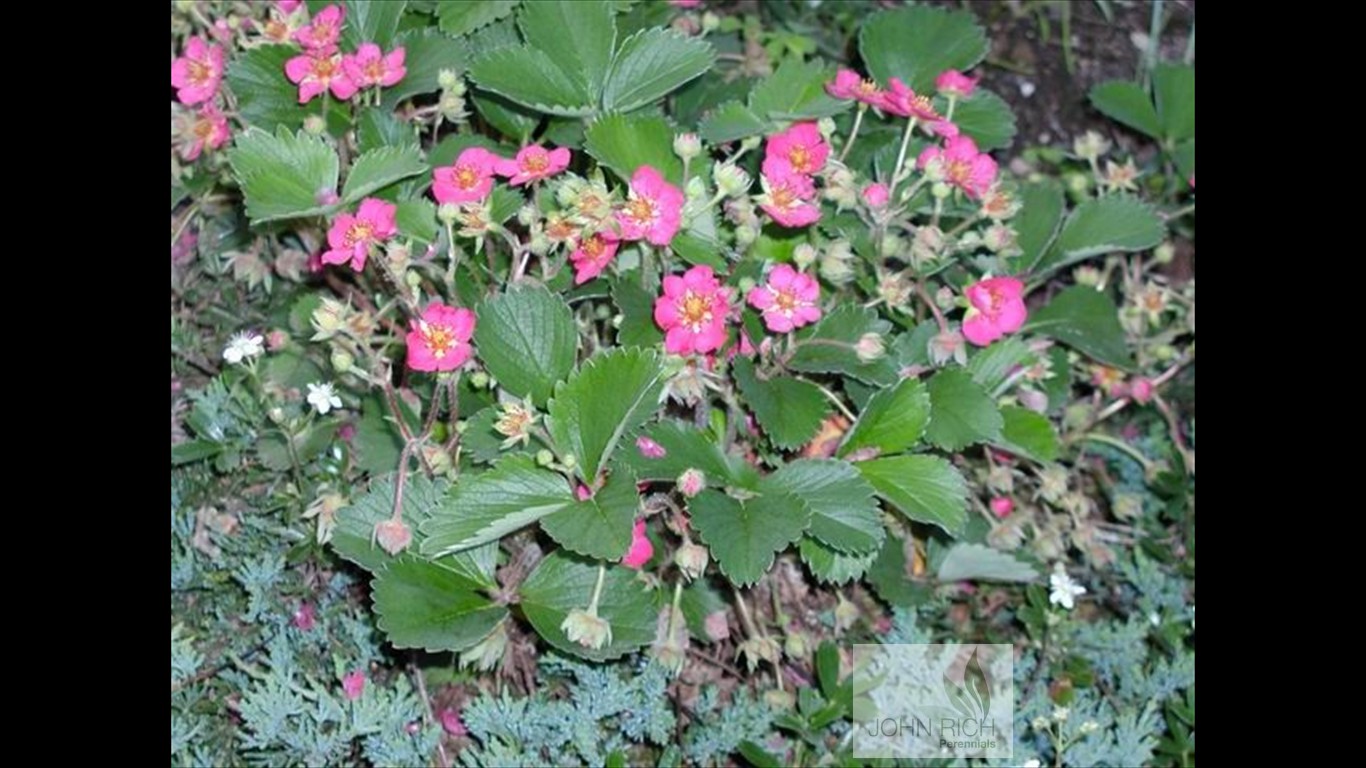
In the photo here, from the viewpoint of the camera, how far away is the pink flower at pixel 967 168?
173 cm

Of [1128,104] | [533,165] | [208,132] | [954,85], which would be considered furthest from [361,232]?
[1128,104]

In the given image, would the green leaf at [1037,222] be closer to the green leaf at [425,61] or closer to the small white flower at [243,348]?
the green leaf at [425,61]

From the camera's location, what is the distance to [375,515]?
1492 millimetres

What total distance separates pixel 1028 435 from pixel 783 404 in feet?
1.11

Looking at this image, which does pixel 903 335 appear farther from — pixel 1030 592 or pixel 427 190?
pixel 427 190

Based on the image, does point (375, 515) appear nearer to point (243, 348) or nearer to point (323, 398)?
point (323, 398)

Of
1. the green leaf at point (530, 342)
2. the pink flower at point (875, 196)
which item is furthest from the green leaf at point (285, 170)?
the pink flower at point (875, 196)

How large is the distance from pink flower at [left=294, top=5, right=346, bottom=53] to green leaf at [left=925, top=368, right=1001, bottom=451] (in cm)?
78

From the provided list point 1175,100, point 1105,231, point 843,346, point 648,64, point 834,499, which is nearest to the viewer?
point 834,499

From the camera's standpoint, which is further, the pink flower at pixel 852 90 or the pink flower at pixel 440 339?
the pink flower at pixel 852 90

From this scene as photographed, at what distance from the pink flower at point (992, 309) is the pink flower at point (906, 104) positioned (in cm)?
22

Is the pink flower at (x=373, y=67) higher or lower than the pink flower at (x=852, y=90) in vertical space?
lower

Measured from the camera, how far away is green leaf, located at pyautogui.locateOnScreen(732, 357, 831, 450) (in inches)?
59.9
